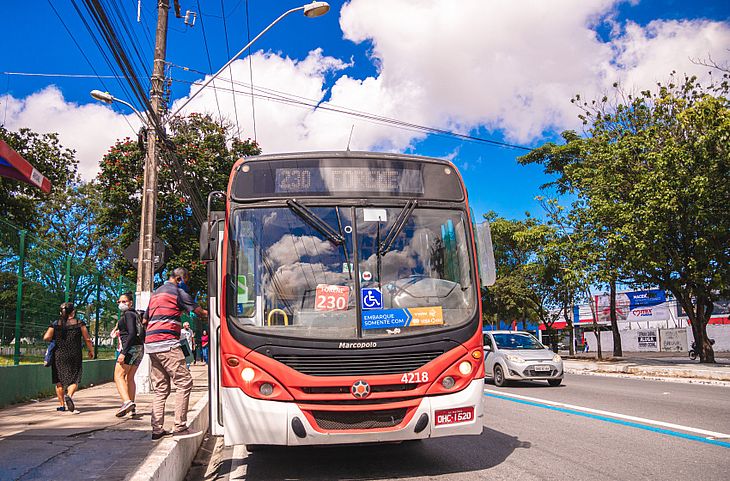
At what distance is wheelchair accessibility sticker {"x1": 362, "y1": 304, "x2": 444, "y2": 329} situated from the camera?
5527 mm

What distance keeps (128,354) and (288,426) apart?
480cm

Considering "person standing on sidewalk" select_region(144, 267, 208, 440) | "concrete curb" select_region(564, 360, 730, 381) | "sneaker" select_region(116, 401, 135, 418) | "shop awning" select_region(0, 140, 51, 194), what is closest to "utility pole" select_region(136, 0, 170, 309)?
"sneaker" select_region(116, 401, 135, 418)

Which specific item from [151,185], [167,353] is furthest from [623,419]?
[151,185]

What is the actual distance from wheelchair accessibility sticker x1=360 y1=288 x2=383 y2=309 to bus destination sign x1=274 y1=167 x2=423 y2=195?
1.09m

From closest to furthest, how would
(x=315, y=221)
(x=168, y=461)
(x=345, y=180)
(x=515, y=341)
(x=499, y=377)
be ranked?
(x=168, y=461) → (x=315, y=221) → (x=345, y=180) → (x=499, y=377) → (x=515, y=341)

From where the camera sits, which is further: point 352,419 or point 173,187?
point 173,187

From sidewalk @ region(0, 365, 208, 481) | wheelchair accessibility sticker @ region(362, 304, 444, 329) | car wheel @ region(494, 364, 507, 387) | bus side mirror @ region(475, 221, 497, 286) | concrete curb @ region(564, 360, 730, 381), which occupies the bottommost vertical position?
concrete curb @ region(564, 360, 730, 381)

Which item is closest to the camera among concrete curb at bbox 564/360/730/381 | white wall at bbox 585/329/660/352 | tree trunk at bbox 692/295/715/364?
concrete curb at bbox 564/360/730/381

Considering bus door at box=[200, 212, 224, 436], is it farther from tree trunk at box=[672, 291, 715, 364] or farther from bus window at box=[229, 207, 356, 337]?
tree trunk at box=[672, 291, 715, 364]

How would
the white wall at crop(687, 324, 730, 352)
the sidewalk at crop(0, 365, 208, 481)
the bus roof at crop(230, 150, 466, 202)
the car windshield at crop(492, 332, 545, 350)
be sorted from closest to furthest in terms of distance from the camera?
1. the sidewalk at crop(0, 365, 208, 481)
2. the bus roof at crop(230, 150, 466, 202)
3. the car windshield at crop(492, 332, 545, 350)
4. the white wall at crop(687, 324, 730, 352)

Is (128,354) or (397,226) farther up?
(397,226)

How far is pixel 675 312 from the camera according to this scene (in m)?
51.8

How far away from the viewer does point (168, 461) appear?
A: 5020 mm

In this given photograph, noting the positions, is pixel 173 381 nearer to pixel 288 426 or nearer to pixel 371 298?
pixel 288 426
